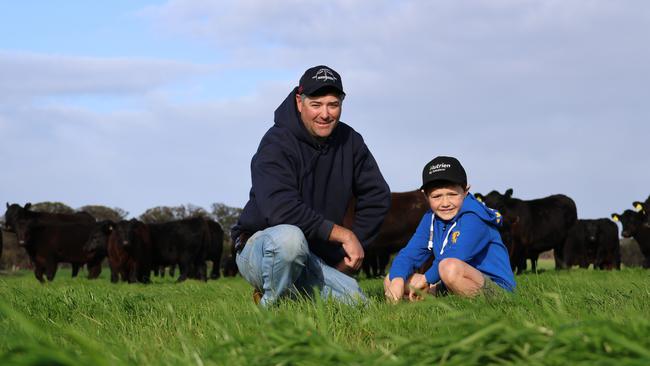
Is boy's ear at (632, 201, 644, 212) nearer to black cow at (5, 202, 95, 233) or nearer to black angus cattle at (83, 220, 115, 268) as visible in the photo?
black angus cattle at (83, 220, 115, 268)

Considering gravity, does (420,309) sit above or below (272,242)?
below

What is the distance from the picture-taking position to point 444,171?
5758 mm

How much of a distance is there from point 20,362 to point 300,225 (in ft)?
12.4

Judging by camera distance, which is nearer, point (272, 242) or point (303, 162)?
point (272, 242)

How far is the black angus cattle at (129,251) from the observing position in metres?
21.1

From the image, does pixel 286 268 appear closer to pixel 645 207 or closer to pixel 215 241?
pixel 645 207

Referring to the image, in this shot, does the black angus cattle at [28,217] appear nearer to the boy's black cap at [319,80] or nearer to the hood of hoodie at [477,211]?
the boy's black cap at [319,80]

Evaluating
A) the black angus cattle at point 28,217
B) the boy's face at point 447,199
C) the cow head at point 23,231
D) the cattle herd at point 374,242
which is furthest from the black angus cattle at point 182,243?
the boy's face at point 447,199

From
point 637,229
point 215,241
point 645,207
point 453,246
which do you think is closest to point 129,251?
point 215,241

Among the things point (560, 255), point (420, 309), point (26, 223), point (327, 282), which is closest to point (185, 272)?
point (26, 223)

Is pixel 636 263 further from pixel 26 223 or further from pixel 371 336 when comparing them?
pixel 371 336

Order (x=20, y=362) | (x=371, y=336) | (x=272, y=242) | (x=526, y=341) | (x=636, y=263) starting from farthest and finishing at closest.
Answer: (x=636, y=263), (x=272, y=242), (x=371, y=336), (x=526, y=341), (x=20, y=362)

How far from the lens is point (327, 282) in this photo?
6086 mm

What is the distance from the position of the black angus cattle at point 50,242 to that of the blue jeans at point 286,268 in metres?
18.3
